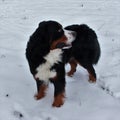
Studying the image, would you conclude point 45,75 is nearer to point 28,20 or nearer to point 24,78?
point 24,78

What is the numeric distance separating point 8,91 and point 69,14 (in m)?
4.97

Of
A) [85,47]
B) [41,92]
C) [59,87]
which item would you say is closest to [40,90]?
[41,92]

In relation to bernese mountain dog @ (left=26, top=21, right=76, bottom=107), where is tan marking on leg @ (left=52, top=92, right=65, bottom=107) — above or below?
below

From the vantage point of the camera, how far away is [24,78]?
604 centimetres

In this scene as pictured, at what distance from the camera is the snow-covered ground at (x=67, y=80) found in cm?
505

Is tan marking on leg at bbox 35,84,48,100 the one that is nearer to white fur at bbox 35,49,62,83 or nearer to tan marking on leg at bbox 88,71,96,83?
white fur at bbox 35,49,62,83

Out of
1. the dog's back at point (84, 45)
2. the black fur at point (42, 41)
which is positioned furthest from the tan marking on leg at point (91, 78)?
the black fur at point (42, 41)

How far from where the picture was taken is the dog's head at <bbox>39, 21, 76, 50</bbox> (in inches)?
194

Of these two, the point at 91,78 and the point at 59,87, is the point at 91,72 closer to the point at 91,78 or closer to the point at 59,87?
the point at 91,78

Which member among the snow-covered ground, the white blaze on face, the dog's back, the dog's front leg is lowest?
the snow-covered ground

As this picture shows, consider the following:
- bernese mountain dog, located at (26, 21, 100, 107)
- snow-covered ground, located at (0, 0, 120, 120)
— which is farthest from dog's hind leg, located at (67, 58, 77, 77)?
bernese mountain dog, located at (26, 21, 100, 107)

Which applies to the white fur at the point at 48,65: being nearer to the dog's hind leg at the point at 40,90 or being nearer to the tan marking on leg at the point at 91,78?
the dog's hind leg at the point at 40,90

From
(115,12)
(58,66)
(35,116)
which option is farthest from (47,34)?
(115,12)

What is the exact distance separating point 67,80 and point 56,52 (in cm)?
108
